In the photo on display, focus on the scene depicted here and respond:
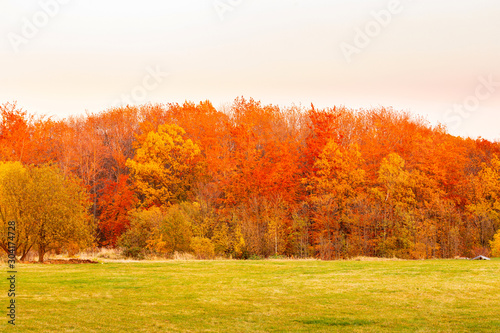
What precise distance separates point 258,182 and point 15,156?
2462 centimetres

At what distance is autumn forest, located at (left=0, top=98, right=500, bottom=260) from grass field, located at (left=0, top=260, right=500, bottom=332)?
38.7 feet

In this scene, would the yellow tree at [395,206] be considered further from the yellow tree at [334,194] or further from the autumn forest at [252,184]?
the yellow tree at [334,194]

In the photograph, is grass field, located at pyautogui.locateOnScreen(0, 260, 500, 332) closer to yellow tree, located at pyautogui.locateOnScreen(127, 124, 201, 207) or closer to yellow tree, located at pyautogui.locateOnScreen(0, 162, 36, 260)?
yellow tree, located at pyautogui.locateOnScreen(0, 162, 36, 260)

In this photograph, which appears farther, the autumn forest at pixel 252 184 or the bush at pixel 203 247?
the autumn forest at pixel 252 184

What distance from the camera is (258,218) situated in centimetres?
4528

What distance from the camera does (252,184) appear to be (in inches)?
2056

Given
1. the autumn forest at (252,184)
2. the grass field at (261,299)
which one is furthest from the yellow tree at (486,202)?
the grass field at (261,299)

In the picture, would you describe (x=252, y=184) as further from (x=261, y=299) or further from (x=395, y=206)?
(x=261, y=299)

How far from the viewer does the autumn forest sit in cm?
3872

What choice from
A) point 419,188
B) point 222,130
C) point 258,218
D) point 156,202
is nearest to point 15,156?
point 156,202

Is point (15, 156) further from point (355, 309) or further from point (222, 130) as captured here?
point (355, 309)

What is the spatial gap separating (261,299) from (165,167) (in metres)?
44.3

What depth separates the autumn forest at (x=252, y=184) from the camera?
38719 millimetres

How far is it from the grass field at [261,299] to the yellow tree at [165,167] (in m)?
31.0
